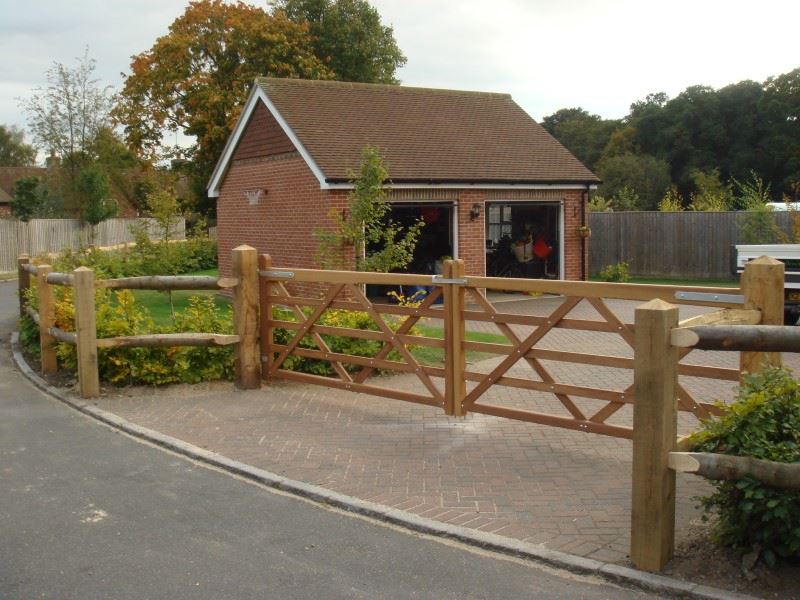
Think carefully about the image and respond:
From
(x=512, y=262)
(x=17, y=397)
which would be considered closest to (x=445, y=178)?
(x=512, y=262)

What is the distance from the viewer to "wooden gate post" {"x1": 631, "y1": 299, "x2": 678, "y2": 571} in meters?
4.72

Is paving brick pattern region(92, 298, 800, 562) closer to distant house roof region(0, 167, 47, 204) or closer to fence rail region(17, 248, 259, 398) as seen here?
fence rail region(17, 248, 259, 398)

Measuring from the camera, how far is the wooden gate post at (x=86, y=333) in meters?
9.48

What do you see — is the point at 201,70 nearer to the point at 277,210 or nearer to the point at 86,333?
the point at 277,210

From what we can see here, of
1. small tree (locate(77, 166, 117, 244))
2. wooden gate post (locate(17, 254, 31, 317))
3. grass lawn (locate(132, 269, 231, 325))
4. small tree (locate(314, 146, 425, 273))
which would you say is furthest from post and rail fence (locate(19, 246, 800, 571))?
small tree (locate(77, 166, 117, 244))

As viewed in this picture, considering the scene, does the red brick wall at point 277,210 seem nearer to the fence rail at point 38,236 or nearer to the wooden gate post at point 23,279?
the wooden gate post at point 23,279

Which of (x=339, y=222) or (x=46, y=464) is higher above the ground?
(x=339, y=222)

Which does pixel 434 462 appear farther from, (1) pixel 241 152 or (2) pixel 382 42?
(2) pixel 382 42

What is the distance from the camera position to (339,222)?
17.4m

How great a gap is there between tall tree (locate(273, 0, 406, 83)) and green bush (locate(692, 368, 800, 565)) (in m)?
41.8

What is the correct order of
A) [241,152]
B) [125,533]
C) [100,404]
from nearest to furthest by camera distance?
[125,533] → [100,404] → [241,152]

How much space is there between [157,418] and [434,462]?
3073 mm

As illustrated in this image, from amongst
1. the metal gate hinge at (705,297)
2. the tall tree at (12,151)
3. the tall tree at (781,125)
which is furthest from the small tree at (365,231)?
the tall tree at (12,151)

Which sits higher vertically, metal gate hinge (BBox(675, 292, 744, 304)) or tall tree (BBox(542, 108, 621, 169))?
tall tree (BBox(542, 108, 621, 169))
